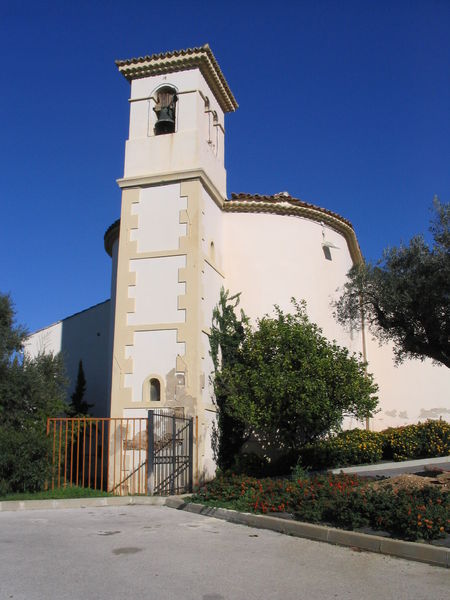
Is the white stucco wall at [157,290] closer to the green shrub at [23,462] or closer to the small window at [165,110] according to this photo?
the green shrub at [23,462]

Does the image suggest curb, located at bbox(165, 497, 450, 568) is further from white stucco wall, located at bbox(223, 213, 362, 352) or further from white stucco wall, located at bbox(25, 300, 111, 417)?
white stucco wall, located at bbox(25, 300, 111, 417)

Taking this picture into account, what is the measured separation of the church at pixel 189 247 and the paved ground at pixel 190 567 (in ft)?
17.0

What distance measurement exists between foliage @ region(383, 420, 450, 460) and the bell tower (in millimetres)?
5565

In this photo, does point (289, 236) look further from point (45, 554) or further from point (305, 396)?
point (45, 554)

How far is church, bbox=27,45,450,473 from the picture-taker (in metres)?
13.9

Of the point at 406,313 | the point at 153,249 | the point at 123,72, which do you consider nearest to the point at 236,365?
the point at 153,249

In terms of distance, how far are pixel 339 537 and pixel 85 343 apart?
15374 millimetres

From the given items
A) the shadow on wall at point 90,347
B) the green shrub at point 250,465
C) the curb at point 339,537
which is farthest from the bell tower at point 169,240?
the shadow on wall at point 90,347

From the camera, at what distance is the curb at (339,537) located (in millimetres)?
6742

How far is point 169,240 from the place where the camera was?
14828 mm

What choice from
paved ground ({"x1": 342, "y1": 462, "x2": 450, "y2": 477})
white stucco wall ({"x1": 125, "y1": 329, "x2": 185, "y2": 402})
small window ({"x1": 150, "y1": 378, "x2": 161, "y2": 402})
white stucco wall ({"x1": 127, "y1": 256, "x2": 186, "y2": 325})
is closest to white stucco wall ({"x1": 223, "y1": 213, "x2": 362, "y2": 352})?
white stucco wall ({"x1": 127, "y1": 256, "x2": 186, "y2": 325})

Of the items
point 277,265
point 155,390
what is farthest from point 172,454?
point 277,265

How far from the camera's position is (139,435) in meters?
13.2

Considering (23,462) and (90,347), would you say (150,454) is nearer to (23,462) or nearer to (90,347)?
(23,462)
